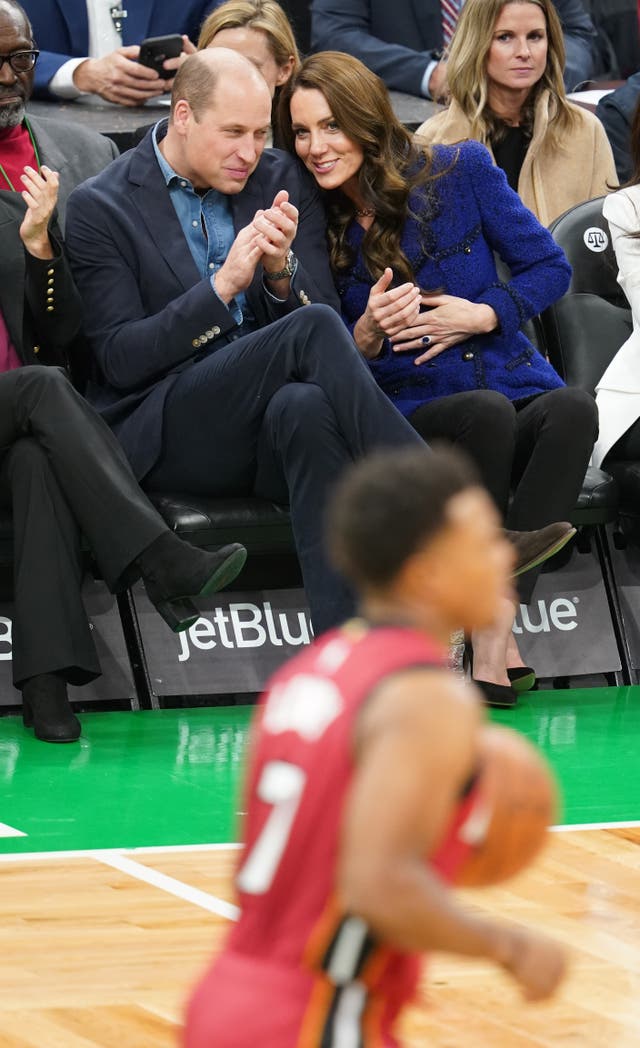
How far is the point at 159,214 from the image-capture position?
4.56 metres

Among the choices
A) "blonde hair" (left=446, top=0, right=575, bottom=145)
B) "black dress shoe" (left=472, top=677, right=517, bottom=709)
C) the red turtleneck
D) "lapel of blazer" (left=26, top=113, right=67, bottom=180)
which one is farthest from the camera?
"blonde hair" (left=446, top=0, right=575, bottom=145)

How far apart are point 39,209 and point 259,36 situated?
1.25 m

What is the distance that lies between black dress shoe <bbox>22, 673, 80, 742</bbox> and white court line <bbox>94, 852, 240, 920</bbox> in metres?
0.85

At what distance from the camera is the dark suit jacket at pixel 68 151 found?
16.3 feet

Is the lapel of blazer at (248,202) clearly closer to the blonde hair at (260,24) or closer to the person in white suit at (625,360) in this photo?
the blonde hair at (260,24)

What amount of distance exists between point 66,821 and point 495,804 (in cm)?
215

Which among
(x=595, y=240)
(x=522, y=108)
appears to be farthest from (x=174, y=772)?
(x=522, y=108)

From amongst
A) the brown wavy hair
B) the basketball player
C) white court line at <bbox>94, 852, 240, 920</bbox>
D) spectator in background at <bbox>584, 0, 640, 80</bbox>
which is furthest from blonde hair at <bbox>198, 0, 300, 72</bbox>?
the basketball player

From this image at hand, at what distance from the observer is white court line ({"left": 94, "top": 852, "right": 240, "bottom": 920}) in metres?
2.93

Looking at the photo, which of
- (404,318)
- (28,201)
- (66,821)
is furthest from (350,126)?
(66,821)

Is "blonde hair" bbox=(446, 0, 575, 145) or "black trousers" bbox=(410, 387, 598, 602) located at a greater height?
"blonde hair" bbox=(446, 0, 575, 145)

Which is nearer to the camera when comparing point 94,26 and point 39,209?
point 39,209

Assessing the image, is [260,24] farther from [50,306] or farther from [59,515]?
[59,515]

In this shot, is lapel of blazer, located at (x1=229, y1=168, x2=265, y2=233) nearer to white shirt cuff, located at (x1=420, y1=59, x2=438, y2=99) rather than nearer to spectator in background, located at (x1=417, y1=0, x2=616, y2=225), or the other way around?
spectator in background, located at (x1=417, y1=0, x2=616, y2=225)
